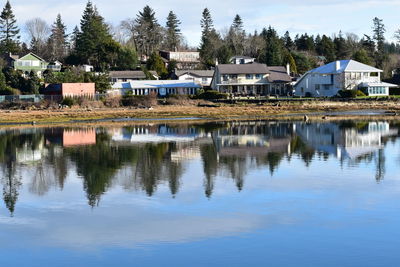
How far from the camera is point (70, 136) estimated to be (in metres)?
43.3

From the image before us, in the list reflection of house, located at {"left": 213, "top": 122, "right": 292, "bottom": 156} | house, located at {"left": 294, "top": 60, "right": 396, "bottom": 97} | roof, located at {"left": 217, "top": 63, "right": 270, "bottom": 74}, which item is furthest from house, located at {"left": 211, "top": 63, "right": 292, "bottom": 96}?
reflection of house, located at {"left": 213, "top": 122, "right": 292, "bottom": 156}

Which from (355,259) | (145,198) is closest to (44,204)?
(145,198)

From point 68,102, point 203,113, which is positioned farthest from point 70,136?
point 68,102

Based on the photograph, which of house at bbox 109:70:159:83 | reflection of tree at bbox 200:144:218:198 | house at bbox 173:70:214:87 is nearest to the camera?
reflection of tree at bbox 200:144:218:198

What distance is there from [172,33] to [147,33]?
30.8ft

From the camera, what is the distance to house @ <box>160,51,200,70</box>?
365 ft

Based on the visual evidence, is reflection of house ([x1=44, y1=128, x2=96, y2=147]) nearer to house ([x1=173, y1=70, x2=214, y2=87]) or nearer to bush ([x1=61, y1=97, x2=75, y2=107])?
bush ([x1=61, y1=97, x2=75, y2=107])

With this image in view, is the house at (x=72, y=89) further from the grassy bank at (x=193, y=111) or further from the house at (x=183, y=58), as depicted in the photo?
the house at (x=183, y=58)

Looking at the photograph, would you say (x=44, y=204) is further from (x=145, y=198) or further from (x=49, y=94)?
(x=49, y=94)

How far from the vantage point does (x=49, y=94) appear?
74.9 metres

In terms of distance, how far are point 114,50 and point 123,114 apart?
37162 millimetres

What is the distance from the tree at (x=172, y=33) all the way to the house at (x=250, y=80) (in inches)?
1596

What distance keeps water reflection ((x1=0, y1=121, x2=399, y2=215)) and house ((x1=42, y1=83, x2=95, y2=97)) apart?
74.5 feet

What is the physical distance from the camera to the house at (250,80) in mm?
85312
